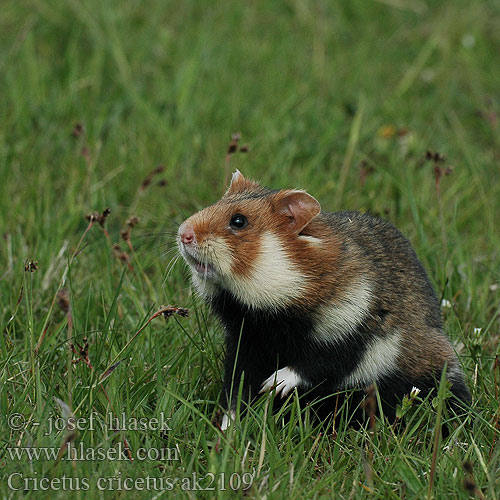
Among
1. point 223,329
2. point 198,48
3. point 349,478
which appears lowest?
point 349,478

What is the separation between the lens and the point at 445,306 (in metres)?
4.18

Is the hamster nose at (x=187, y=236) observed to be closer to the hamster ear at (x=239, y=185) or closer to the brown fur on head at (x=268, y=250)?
the brown fur on head at (x=268, y=250)

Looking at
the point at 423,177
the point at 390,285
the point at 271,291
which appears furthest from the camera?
the point at 423,177

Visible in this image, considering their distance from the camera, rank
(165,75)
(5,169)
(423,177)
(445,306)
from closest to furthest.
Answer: (445,306)
(5,169)
(423,177)
(165,75)

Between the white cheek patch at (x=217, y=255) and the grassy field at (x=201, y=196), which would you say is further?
the white cheek patch at (x=217, y=255)

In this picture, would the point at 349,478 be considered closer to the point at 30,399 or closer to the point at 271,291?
the point at 271,291

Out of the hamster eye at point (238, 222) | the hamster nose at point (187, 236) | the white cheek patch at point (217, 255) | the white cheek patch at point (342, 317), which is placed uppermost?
the hamster eye at point (238, 222)

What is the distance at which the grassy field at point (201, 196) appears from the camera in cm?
301

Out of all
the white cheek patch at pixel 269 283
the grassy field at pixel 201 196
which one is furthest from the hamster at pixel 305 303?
the grassy field at pixel 201 196

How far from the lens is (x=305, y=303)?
324 centimetres

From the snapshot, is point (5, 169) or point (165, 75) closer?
point (5, 169)

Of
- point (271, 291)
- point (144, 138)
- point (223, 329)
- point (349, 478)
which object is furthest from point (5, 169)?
point (349, 478)

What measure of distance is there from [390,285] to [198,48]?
3951 mm

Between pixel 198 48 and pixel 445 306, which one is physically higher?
pixel 198 48
